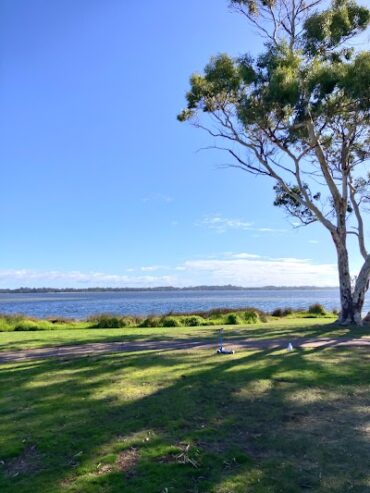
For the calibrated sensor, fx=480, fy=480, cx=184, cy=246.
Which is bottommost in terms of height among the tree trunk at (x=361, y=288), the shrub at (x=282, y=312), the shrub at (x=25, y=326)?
the shrub at (x=25, y=326)

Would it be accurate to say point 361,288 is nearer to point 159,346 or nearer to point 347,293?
point 347,293

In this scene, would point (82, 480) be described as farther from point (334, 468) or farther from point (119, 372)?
point (119, 372)

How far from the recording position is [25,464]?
184 inches

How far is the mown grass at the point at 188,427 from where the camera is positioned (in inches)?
166

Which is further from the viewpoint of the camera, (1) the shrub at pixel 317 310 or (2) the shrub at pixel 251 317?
(1) the shrub at pixel 317 310

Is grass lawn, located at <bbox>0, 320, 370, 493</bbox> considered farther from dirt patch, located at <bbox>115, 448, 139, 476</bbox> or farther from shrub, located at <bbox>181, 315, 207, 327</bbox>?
shrub, located at <bbox>181, 315, 207, 327</bbox>

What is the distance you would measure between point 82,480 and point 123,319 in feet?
65.7

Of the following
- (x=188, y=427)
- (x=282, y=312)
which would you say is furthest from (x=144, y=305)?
(x=188, y=427)

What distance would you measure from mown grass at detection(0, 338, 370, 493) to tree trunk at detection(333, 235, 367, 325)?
7638 mm

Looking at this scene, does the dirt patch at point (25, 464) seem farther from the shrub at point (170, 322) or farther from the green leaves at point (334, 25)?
the shrub at point (170, 322)

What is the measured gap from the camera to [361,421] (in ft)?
18.2

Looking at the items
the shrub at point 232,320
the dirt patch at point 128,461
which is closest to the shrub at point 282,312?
the shrub at point 232,320

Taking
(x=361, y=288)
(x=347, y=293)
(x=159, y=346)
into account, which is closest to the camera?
(x=159, y=346)

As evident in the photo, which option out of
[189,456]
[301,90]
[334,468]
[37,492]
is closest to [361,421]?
[334,468]
